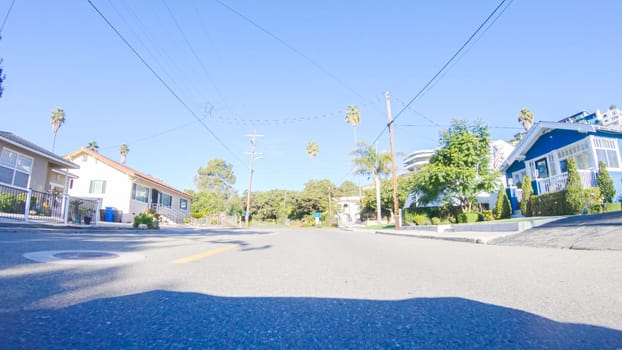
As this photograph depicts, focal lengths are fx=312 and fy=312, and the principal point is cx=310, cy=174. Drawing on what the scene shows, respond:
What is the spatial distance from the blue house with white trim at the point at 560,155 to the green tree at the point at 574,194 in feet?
6.94

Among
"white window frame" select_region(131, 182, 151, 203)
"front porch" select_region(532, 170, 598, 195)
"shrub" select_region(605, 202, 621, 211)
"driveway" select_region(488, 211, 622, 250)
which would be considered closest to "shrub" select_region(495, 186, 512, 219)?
"front porch" select_region(532, 170, 598, 195)

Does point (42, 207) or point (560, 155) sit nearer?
point (42, 207)

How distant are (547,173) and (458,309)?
71.9 ft

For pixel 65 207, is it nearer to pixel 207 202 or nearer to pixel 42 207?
pixel 42 207

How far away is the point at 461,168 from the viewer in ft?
55.3

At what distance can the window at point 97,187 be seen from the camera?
80.4ft

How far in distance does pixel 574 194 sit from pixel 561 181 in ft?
10.6

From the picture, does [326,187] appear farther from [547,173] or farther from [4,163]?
[4,163]

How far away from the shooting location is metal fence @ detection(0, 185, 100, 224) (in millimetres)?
10773

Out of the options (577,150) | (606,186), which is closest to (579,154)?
(577,150)

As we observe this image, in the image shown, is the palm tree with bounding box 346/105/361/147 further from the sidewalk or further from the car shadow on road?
the car shadow on road

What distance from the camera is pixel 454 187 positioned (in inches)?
694

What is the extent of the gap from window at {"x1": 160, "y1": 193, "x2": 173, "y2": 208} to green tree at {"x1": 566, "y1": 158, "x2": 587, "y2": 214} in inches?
1174

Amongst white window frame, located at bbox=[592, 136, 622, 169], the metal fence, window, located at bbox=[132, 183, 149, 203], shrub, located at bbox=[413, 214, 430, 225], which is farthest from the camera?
window, located at bbox=[132, 183, 149, 203]
